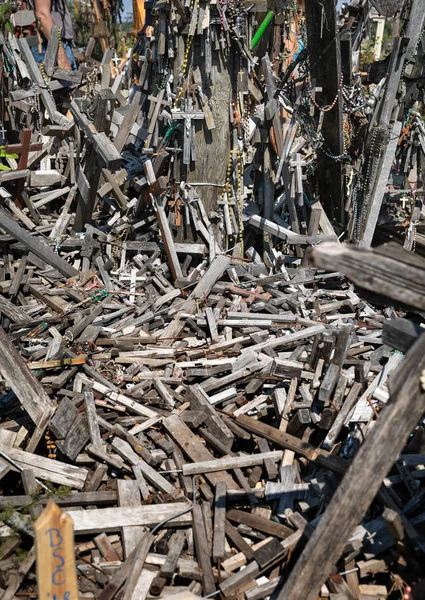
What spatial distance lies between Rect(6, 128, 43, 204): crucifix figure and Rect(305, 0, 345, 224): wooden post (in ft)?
14.1

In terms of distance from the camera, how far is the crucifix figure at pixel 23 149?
9109 millimetres

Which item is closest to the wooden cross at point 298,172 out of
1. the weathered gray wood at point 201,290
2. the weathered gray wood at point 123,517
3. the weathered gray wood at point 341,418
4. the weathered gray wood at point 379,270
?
the weathered gray wood at point 201,290

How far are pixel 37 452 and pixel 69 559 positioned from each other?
9.03ft

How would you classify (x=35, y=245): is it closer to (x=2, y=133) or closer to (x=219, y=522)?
(x=2, y=133)

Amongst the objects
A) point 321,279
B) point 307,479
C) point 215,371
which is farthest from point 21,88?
point 307,479

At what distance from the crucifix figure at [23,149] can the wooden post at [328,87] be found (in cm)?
430

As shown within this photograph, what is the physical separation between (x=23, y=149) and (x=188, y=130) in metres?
2.55

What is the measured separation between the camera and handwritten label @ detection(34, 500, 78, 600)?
10.1ft

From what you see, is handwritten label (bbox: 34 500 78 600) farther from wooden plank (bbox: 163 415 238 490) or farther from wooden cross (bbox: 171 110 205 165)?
wooden cross (bbox: 171 110 205 165)

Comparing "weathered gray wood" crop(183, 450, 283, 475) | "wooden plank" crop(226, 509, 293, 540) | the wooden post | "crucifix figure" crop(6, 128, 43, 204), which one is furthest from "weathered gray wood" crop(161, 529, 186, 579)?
"crucifix figure" crop(6, 128, 43, 204)

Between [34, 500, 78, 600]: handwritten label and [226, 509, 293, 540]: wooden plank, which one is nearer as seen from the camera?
[34, 500, 78, 600]: handwritten label

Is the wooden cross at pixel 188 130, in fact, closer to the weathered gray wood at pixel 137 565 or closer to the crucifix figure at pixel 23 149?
the crucifix figure at pixel 23 149

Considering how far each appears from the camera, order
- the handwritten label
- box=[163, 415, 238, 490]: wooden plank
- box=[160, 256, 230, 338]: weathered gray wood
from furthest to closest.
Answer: box=[160, 256, 230, 338]: weathered gray wood → box=[163, 415, 238, 490]: wooden plank → the handwritten label

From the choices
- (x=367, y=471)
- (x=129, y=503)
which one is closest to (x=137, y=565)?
(x=129, y=503)
